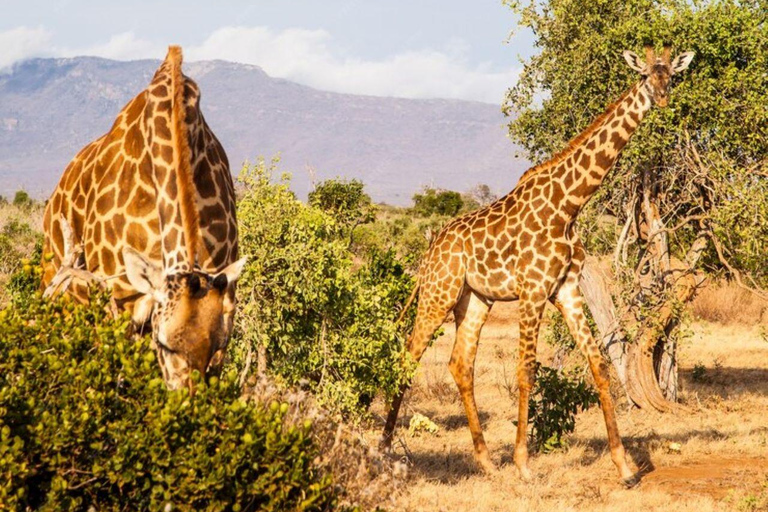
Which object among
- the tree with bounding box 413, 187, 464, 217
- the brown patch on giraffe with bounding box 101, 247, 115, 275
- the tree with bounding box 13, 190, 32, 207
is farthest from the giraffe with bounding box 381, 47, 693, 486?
the tree with bounding box 413, 187, 464, 217

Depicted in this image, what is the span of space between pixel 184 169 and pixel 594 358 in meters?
5.91

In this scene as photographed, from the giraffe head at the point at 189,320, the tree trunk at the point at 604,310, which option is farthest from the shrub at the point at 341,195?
the giraffe head at the point at 189,320

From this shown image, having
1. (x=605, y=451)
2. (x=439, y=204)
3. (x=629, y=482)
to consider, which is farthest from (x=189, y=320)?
(x=439, y=204)

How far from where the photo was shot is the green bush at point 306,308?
9.52m

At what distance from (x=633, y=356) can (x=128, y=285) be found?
10604 mm

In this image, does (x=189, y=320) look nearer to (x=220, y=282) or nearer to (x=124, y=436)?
(x=220, y=282)

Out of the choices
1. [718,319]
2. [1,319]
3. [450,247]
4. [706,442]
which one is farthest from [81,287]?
[718,319]

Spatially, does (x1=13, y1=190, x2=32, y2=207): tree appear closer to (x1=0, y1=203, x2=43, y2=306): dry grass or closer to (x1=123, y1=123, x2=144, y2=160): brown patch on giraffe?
(x1=0, y1=203, x2=43, y2=306): dry grass

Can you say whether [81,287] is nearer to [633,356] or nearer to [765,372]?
[633,356]

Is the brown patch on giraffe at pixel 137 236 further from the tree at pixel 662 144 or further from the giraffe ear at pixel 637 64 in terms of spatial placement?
the tree at pixel 662 144

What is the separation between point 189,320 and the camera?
5.41 metres

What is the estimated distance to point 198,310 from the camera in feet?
17.8

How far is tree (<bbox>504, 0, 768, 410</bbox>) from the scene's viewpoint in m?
13.6

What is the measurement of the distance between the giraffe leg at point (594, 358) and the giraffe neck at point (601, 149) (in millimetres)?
878
